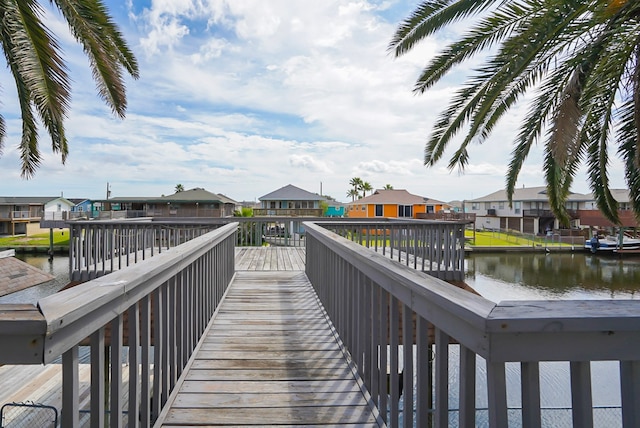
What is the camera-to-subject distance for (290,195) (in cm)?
4138

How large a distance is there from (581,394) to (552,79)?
5.88 m

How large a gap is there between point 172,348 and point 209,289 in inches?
61.2

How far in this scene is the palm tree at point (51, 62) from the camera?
453 cm

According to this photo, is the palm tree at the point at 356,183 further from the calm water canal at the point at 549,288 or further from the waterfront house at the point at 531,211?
the calm water canal at the point at 549,288

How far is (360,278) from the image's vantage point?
2713 mm

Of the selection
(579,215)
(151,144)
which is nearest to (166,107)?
(151,144)

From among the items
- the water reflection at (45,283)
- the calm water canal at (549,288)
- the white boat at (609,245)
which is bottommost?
the calm water canal at (549,288)

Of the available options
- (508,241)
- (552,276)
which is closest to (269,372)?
(552,276)

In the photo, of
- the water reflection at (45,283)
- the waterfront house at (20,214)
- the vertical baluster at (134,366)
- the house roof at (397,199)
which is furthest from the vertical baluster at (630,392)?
the waterfront house at (20,214)

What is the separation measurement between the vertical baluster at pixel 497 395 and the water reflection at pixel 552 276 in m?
16.7

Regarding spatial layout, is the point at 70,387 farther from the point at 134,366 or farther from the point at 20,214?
the point at 20,214

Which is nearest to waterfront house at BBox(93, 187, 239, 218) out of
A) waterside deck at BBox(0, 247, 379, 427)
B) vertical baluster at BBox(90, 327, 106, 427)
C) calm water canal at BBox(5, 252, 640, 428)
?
calm water canal at BBox(5, 252, 640, 428)

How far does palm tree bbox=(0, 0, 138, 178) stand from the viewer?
4.53 m

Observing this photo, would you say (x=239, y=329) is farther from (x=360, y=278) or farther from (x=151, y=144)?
(x=151, y=144)
